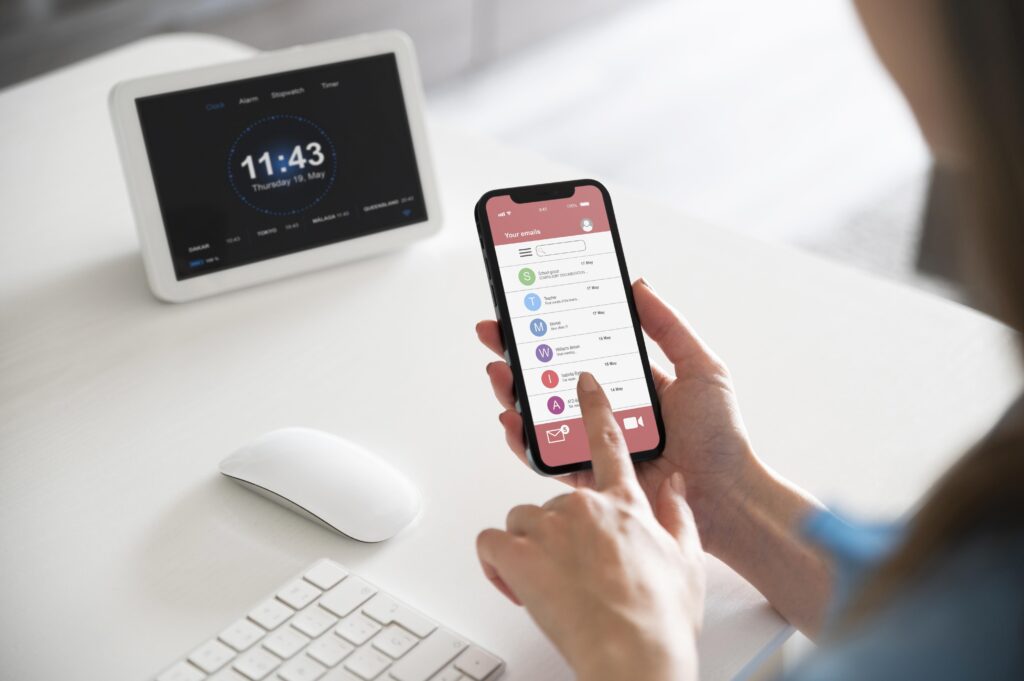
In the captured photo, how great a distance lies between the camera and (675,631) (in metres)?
0.56

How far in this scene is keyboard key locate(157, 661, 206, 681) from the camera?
609 mm

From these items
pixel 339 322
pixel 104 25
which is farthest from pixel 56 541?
pixel 104 25

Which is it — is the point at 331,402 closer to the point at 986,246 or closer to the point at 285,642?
the point at 285,642

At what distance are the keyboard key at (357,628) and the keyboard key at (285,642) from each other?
0.07ft

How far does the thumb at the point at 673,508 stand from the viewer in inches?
25.3

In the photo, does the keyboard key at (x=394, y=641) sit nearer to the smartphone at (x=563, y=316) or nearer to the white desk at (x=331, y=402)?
the white desk at (x=331, y=402)

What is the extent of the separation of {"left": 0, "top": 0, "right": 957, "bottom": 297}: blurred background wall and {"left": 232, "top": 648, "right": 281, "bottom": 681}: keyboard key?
5.09 ft

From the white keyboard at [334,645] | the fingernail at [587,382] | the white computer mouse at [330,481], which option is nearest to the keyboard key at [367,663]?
the white keyboard at [334,645]

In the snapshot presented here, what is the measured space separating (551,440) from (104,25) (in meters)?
1.75

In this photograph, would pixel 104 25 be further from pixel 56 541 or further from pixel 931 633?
A: pixel 931 633

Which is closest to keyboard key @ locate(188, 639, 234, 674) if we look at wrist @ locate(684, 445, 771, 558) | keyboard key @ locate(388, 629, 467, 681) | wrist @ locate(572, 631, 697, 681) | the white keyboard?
the white keyboard

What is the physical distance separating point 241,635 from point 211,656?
21 mm

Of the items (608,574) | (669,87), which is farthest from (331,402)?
(669,87)

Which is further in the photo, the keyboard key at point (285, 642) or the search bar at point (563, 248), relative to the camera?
the search bar at point (563, 248)
